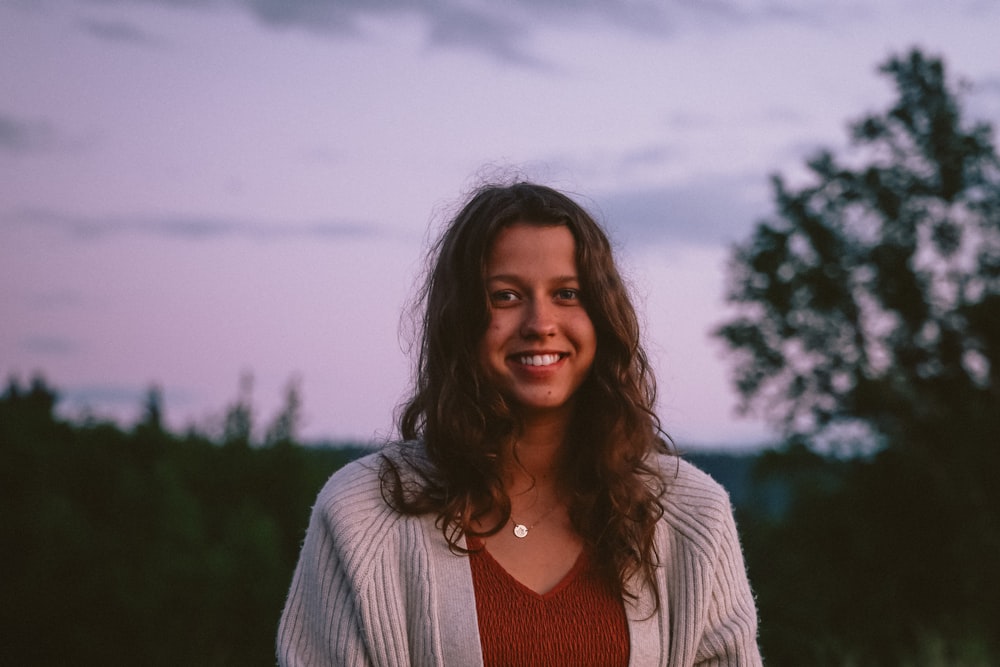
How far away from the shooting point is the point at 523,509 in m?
2.86

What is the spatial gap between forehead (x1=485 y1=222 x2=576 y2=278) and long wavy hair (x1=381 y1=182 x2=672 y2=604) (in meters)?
0.02

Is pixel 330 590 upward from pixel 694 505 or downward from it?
downward

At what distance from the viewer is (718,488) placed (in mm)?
2959

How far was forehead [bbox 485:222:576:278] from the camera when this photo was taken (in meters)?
2.79

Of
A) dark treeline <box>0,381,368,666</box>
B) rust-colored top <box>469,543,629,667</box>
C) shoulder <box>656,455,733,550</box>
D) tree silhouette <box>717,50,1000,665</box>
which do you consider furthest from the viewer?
tree silhouette <box>717,50,1000,665</box>

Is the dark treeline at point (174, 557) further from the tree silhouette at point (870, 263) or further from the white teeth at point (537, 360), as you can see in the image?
the tree silhouette at point (870, 263)

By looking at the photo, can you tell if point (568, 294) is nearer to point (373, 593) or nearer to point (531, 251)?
point (531, 251)

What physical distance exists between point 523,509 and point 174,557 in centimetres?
383

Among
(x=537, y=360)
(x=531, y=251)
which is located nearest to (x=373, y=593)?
(x=537, y=360)

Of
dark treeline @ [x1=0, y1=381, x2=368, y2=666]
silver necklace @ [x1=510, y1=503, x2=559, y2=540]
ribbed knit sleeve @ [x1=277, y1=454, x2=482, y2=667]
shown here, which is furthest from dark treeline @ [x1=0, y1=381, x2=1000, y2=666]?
ribbed knit sleeve @ [x1=277, y1=454, x2=482, y2=667]

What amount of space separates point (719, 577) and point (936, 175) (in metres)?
24.0

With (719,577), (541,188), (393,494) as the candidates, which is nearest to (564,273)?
(541,188)

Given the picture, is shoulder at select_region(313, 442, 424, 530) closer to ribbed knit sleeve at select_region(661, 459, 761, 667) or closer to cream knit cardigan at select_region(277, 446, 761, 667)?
A: cream knit cardigan at select_region(277, 446, 761, 667)

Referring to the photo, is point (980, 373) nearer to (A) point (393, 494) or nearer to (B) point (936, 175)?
(B) point (936, 175)
